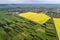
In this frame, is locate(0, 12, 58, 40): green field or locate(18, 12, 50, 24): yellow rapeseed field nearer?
locate(0, 12, 58, 40): green field

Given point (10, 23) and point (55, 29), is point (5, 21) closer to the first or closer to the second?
point (10, 23)

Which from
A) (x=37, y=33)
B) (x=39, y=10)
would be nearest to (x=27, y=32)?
(x=37, y=33)

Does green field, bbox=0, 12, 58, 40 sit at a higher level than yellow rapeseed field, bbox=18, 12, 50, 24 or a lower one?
lower

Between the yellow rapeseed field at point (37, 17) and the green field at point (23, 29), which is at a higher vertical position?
the yellow rapeseed field at point (37, 17)

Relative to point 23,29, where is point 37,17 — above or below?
above

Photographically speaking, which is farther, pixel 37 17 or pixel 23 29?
pixel 37 17
